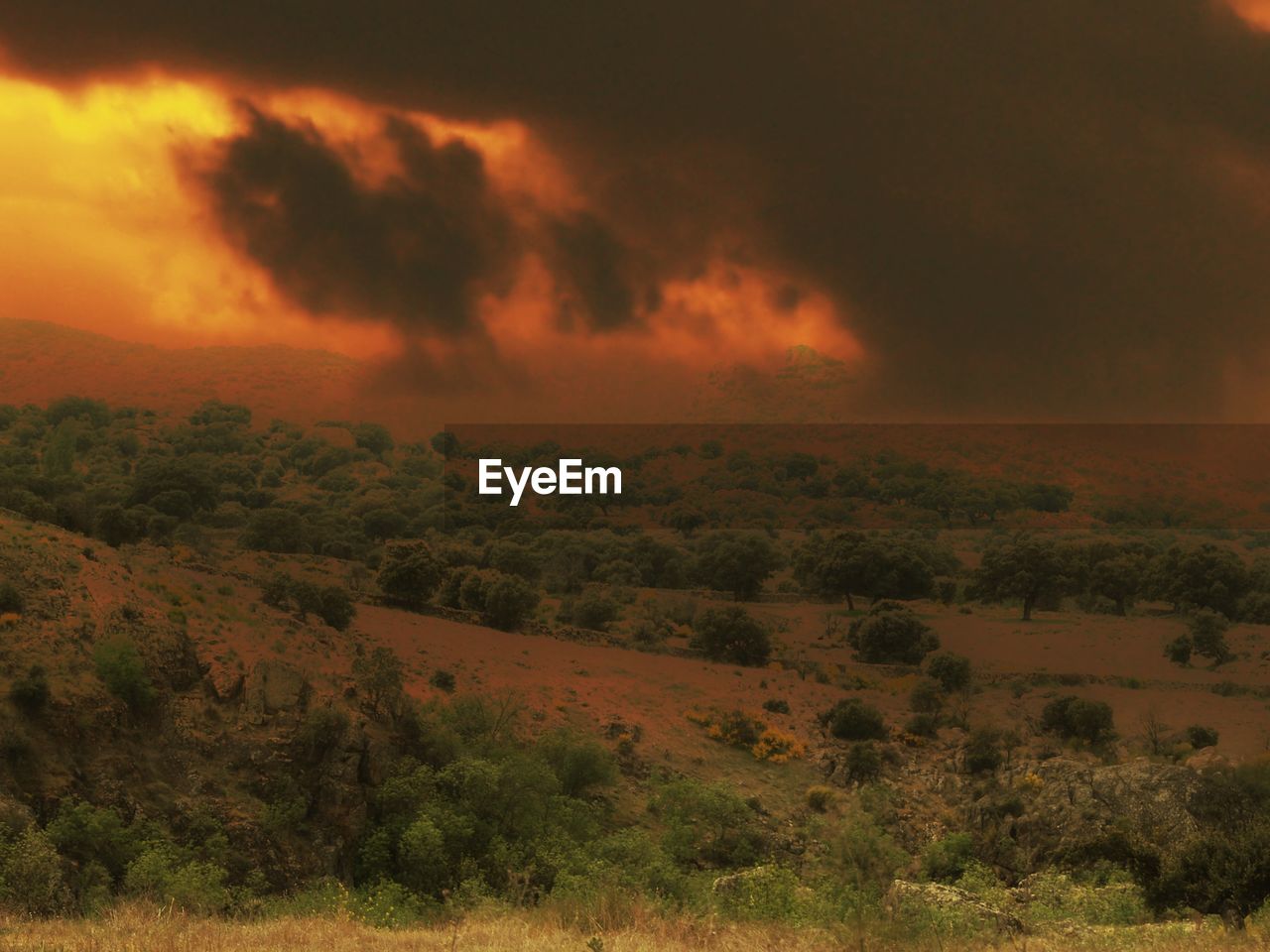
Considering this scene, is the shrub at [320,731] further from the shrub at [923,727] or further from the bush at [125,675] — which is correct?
the shrub at [923,727]

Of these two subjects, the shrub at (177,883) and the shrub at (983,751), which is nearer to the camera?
the shrub at (177,883)

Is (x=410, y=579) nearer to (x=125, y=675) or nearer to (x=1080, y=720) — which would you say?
(x=125, y=675)

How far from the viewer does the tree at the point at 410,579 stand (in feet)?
217

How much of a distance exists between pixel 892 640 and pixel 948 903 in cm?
5229

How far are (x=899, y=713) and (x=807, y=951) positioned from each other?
4750 cm

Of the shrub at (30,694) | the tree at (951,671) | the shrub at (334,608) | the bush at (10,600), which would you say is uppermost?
the bush at (10,600)

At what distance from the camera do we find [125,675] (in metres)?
32.7

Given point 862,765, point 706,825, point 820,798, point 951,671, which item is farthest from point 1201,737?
point 706,825

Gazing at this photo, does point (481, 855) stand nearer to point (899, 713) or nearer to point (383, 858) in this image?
point (383, 858)

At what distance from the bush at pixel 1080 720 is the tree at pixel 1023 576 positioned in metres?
25.2

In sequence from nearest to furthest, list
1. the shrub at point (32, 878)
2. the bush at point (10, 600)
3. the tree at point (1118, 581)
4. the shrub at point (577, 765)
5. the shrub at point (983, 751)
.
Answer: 1. the shrub at point (32, 878)
2. the bush at point (10, 600)
3. the shrub at point (577, 765)
4. the shrub at point (983, 751)
5. the tree at point (1118, 581)

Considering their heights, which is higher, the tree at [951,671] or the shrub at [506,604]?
the shrub at [506,604]

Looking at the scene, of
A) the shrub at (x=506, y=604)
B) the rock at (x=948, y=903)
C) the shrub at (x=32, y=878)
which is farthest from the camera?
the shrub at (x=506, y=604)

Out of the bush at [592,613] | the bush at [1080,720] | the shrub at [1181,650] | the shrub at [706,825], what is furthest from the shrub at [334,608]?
the shrub at [1181,650]
